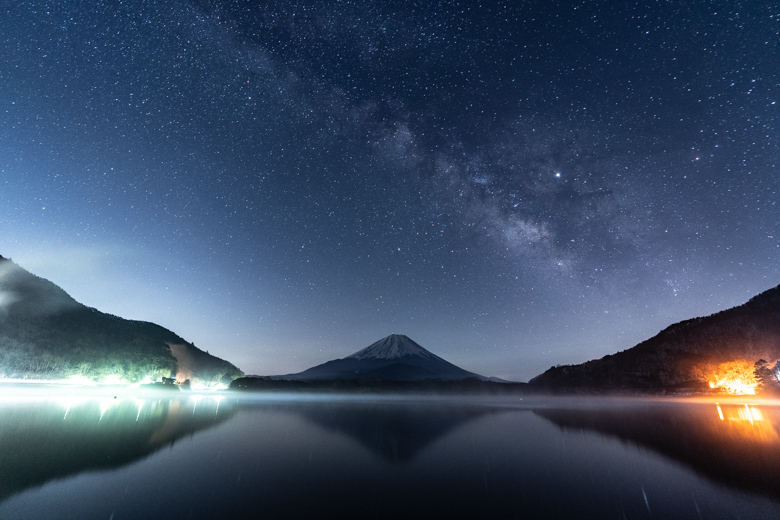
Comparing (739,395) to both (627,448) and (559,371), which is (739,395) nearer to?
(559,371)

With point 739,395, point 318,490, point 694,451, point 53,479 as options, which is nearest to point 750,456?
point 694,451

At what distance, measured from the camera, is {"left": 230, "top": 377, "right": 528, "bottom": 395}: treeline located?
14412cm

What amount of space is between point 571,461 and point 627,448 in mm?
5211

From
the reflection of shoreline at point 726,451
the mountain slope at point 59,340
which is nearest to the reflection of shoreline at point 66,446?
the reflection of shoreline at point 726,451

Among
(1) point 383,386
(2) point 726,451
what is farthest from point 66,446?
(1) point 383,386

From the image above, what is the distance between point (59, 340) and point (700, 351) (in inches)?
7094

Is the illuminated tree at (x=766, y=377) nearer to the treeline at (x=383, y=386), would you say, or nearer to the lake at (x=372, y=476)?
the lake at (x=372, y=476)

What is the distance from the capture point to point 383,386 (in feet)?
546

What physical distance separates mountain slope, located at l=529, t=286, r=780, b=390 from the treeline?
36443 millimetres

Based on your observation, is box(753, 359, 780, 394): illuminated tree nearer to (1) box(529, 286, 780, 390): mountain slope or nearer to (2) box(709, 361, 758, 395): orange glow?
(2) box(709, 361, 758, 395): orange glow

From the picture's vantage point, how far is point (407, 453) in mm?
14141

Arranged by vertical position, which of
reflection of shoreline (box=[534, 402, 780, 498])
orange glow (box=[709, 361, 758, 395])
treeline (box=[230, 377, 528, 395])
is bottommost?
treeline (box=[230, 377, 528, 395])

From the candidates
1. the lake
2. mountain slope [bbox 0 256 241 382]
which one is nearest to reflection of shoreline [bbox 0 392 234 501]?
the lake

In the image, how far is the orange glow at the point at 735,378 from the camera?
228 feet
